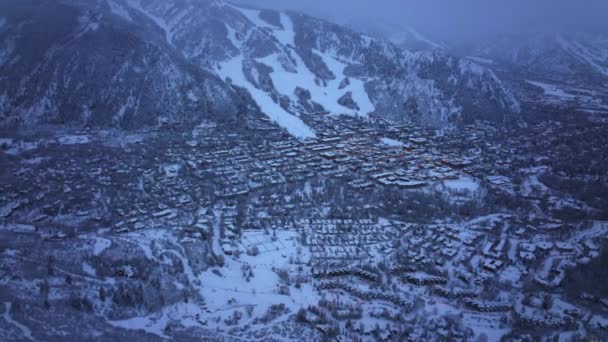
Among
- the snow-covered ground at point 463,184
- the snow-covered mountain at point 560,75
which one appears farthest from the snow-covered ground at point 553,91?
the snow-covered ground at point 463,184

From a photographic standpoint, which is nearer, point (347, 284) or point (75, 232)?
point (347, 284)

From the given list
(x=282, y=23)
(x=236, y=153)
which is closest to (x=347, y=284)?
(x=236, y=153)

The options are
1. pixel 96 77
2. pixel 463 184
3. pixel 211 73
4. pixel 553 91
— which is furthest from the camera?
pixel 553 91

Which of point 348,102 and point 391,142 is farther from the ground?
point 348,102

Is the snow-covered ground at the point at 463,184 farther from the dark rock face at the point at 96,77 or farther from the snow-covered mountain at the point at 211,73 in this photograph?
the dark rock face at the point at 96,77

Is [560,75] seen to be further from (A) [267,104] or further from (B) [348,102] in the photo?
(A) [267,104]

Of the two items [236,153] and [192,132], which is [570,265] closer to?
[236,153]

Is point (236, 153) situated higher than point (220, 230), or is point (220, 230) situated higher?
point (236, 153)

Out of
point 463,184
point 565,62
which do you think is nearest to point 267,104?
point 463,184

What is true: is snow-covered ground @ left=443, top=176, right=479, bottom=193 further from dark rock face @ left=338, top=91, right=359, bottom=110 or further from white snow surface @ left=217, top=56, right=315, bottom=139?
dark rock face @ left=338, top=91, right=359, bottom=110

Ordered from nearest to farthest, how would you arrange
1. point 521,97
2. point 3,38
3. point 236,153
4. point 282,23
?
1. point 236,153
2. point 3,38
3. point 521,97
4. point 282,23
